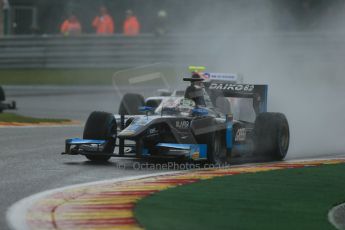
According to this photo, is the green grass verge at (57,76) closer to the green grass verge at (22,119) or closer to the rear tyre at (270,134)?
the green grass verge at (22,119)

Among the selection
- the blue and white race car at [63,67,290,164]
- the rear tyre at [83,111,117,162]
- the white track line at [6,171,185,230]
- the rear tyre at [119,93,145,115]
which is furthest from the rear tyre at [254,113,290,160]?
the rear tyre at [119,93,145,115]

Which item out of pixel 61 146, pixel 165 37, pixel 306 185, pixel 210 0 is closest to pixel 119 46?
pixel 165 37

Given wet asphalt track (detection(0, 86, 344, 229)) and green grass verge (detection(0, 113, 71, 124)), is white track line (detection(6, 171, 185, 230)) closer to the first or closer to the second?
wet asphalt track (detection(0, 86, 344, 229))

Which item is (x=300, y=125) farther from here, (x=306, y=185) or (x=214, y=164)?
(x=306, y=185)

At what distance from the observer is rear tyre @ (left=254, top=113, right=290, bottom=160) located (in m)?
13.4

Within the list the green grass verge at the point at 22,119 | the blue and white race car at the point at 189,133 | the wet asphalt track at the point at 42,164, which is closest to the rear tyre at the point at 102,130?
the blue and white race car at the point at 189,133

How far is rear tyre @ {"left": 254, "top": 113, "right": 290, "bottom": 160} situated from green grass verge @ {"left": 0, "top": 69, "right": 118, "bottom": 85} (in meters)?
15.6

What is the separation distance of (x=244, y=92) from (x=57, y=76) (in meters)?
15.7

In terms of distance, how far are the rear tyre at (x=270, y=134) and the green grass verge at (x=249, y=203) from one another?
1884mm

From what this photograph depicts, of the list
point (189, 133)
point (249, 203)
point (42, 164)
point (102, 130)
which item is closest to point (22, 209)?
point (249, 203)

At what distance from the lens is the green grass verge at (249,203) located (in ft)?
26.3

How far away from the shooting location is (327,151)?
50.3ft

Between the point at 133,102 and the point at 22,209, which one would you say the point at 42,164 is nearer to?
the point at 22,209

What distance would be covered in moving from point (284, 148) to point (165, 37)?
15324 millimetres
